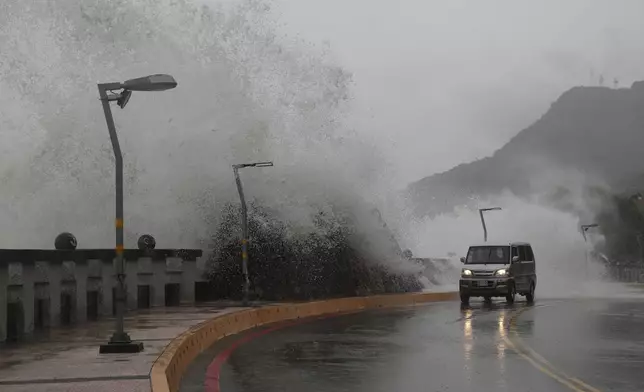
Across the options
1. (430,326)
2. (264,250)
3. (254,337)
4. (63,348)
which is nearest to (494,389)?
(63,348)

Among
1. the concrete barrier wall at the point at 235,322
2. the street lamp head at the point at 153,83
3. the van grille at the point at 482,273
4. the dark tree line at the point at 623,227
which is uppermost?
the dark tree line at the point at 623,227

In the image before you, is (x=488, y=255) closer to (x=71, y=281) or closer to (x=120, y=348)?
(x=71, y=281)

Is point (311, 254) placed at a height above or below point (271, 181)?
below

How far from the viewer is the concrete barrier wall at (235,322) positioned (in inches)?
461

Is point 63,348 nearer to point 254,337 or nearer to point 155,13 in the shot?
point 254,337

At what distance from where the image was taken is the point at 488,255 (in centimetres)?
3316

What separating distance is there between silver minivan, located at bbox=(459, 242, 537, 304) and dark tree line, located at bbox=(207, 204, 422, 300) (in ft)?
16.4

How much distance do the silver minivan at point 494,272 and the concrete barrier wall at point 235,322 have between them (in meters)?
3.22

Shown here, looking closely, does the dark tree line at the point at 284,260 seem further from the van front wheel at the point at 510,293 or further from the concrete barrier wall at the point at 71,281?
the van front wheel at the point at 510,293

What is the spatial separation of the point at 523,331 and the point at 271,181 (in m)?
17.5

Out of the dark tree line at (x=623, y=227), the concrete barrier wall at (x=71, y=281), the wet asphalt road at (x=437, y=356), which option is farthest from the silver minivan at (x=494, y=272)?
the dark tree line at (x=623, y=227)

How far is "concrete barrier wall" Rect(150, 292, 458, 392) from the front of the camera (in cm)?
1172

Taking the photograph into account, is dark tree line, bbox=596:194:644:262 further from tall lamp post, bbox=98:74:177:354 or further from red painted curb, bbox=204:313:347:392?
tall lamp post, bbox=98:74:177:354

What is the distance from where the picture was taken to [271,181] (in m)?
36.2
